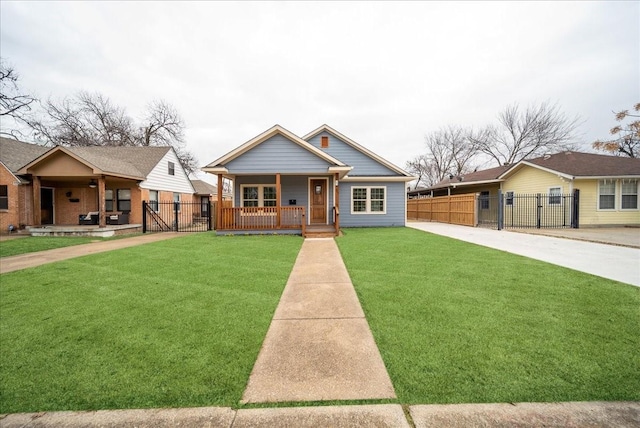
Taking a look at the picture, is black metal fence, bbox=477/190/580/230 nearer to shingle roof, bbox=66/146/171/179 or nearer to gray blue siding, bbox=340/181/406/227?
gray blue siding, bbox=340/181/406/227

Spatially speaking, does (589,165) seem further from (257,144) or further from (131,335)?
(131,335)

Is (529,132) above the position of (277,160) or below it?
above

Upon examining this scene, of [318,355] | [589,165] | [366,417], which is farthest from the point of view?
[589,165]

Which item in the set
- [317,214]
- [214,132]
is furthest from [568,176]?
[214,132]

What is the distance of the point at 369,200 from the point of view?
1560cm

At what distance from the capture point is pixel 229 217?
1207 centimetres

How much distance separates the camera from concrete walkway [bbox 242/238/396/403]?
6.54 ft

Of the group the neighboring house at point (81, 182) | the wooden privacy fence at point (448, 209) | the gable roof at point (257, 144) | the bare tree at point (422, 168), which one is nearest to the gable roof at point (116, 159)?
the neighboring house at point (81, 182)

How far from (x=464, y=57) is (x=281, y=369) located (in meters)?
21.7

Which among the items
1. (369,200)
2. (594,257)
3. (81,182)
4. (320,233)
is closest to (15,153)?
(81,182)

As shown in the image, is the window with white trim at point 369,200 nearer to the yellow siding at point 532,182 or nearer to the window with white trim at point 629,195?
the yellow siding at point 532,182

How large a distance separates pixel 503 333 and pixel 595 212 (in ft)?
60.6

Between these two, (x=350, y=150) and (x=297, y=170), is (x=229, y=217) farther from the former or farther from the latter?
(x=350, y=150)

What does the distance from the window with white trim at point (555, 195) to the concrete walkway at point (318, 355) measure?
57.6ft
